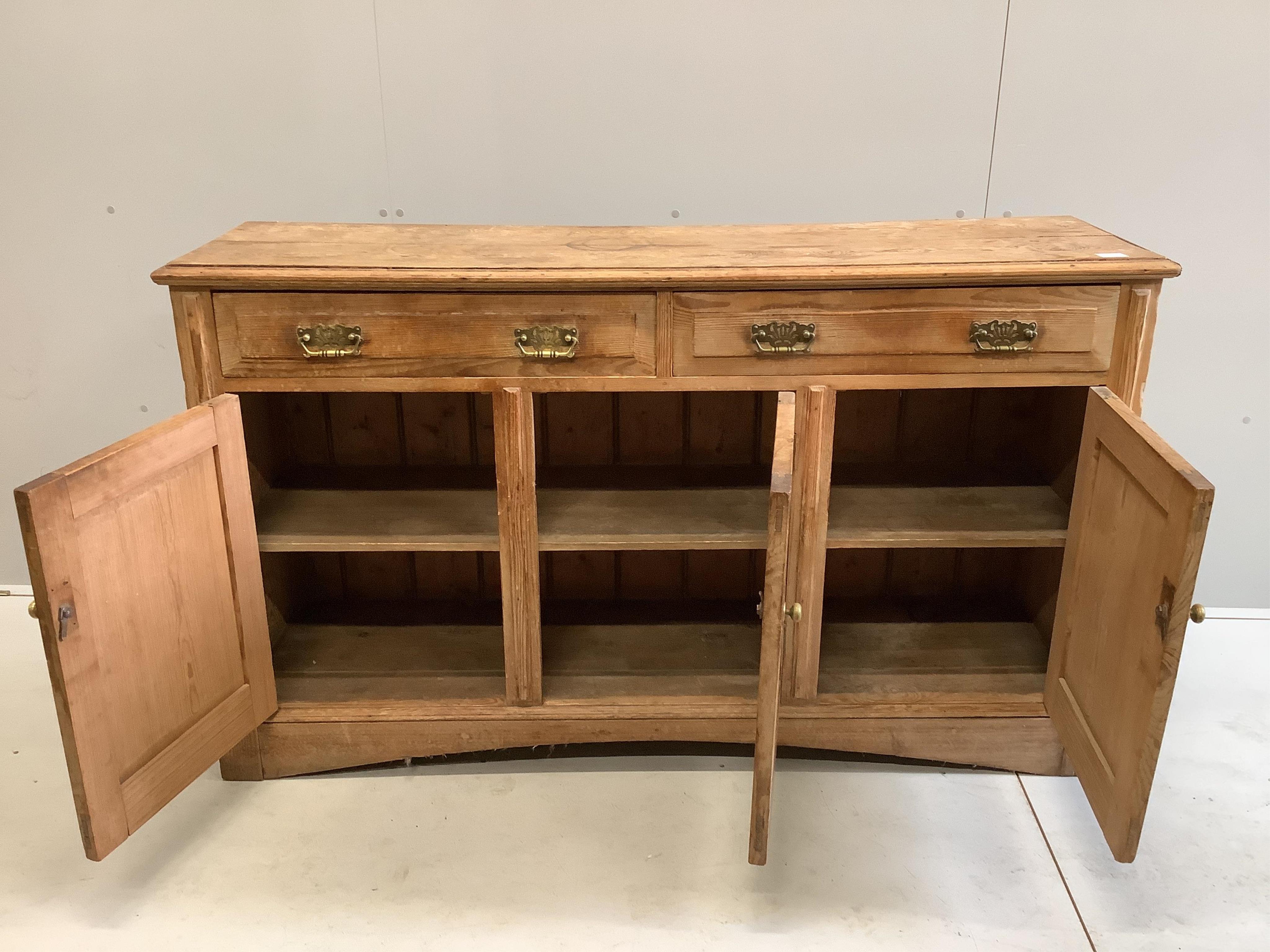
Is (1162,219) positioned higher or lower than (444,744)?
→ higher

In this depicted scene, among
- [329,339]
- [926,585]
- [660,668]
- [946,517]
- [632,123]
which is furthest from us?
[926,585]

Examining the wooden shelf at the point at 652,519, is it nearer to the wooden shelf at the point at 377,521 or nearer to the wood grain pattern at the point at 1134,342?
the wooden shelf at the point at 377,521

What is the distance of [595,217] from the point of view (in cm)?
226

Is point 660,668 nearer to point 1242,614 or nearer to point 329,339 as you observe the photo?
point 329,339

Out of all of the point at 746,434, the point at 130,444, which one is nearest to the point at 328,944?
the point at 130,444

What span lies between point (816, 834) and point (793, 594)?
1.42 ft

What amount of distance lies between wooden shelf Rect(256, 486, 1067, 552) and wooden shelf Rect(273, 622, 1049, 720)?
28 cm

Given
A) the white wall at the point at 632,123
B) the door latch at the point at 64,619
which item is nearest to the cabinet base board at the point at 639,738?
the door latch at the point at 64,619

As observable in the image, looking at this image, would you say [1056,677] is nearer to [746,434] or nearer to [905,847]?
[905,847]

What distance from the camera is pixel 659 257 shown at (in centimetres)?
174

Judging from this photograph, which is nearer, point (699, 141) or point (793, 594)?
point (793, 594)

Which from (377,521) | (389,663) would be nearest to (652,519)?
(377,521)

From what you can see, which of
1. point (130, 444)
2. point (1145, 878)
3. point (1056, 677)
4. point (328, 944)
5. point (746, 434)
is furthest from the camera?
point (746, 434)

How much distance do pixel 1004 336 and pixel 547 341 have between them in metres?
0.77
